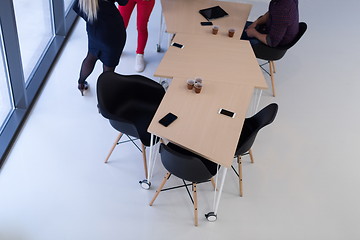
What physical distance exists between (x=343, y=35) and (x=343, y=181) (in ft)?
9.65

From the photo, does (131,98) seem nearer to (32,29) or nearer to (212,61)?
(212,61)

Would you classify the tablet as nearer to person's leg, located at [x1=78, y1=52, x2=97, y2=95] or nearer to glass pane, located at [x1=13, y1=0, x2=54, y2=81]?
person's leg, located at [x1=78, y1=52, x2=97, y2=95]

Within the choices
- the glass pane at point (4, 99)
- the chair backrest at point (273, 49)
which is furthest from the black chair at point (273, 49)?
the glass pane at point (4, 99)

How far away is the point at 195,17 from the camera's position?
490 centimetres

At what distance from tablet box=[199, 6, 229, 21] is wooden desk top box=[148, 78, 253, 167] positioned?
3.96ft

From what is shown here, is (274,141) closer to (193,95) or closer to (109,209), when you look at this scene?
(193,95)

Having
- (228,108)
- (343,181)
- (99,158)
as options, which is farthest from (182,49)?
(343,181)

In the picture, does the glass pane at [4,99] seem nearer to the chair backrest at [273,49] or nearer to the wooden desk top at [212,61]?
the wooden desk top at [212,61]

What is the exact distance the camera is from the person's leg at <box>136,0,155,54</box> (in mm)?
5020

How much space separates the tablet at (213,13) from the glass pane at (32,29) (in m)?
1.85

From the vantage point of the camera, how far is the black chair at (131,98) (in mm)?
3814

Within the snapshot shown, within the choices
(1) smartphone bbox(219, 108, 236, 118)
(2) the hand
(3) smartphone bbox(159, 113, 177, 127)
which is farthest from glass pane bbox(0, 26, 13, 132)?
(2) the hand

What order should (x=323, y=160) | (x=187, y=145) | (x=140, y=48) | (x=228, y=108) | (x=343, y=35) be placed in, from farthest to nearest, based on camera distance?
1. (x=343, y=35)
2. (x=140, y=48)
3. (x=323, y=160)
4. (x=228, y=108)
5. (x=187, y=145)

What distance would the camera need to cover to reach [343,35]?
6500 mm
